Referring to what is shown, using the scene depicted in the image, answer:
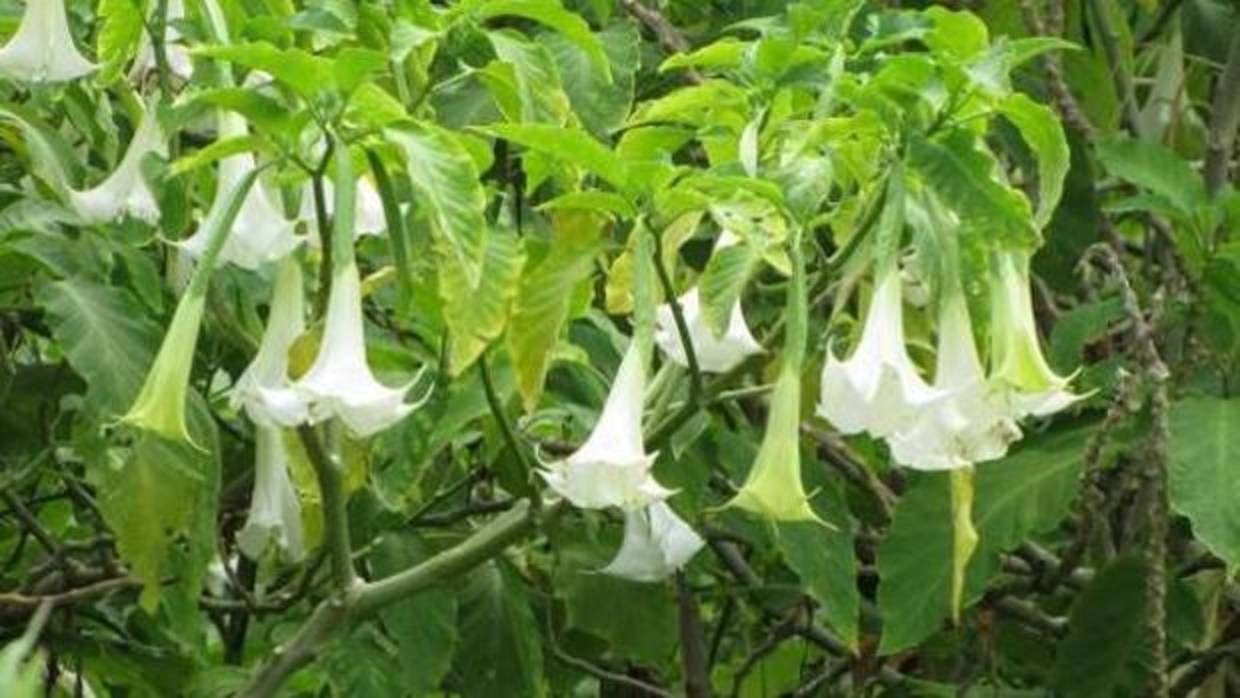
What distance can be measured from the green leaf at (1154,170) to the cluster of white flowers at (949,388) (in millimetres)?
776

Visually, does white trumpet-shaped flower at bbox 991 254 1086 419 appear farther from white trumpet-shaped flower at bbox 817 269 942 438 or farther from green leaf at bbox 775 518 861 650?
green leaf at bbox 775 518 861 650

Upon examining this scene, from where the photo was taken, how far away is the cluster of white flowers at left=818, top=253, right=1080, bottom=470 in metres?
1.81

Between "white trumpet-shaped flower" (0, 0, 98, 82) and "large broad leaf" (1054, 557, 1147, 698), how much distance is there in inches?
49.5

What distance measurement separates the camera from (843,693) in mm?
3367

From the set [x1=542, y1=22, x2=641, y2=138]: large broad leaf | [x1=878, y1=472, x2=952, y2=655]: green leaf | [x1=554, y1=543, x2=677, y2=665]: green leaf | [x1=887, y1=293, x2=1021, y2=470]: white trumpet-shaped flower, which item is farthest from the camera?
[x1=554, y1=543, x2=677, y2=665]: green leaf

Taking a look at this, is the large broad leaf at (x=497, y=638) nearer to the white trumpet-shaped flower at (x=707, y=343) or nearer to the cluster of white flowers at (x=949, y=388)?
the white trumpet-shaped flower at (x=707, y=343)

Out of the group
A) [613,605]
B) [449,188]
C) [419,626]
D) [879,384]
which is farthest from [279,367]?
[613,605]

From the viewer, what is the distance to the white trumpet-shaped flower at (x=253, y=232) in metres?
1.91

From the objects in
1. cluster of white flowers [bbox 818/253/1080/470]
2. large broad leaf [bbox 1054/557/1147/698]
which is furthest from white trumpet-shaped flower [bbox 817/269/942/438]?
large broad leaf [bbox 1054/557/1147/698]

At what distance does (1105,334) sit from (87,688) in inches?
51.2

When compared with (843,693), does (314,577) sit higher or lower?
higher

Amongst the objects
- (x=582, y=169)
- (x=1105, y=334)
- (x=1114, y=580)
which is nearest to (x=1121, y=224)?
(x=1105, y=334)

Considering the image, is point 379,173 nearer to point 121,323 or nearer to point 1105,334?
point 121,323

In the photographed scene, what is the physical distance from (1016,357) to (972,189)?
0.42 ft
